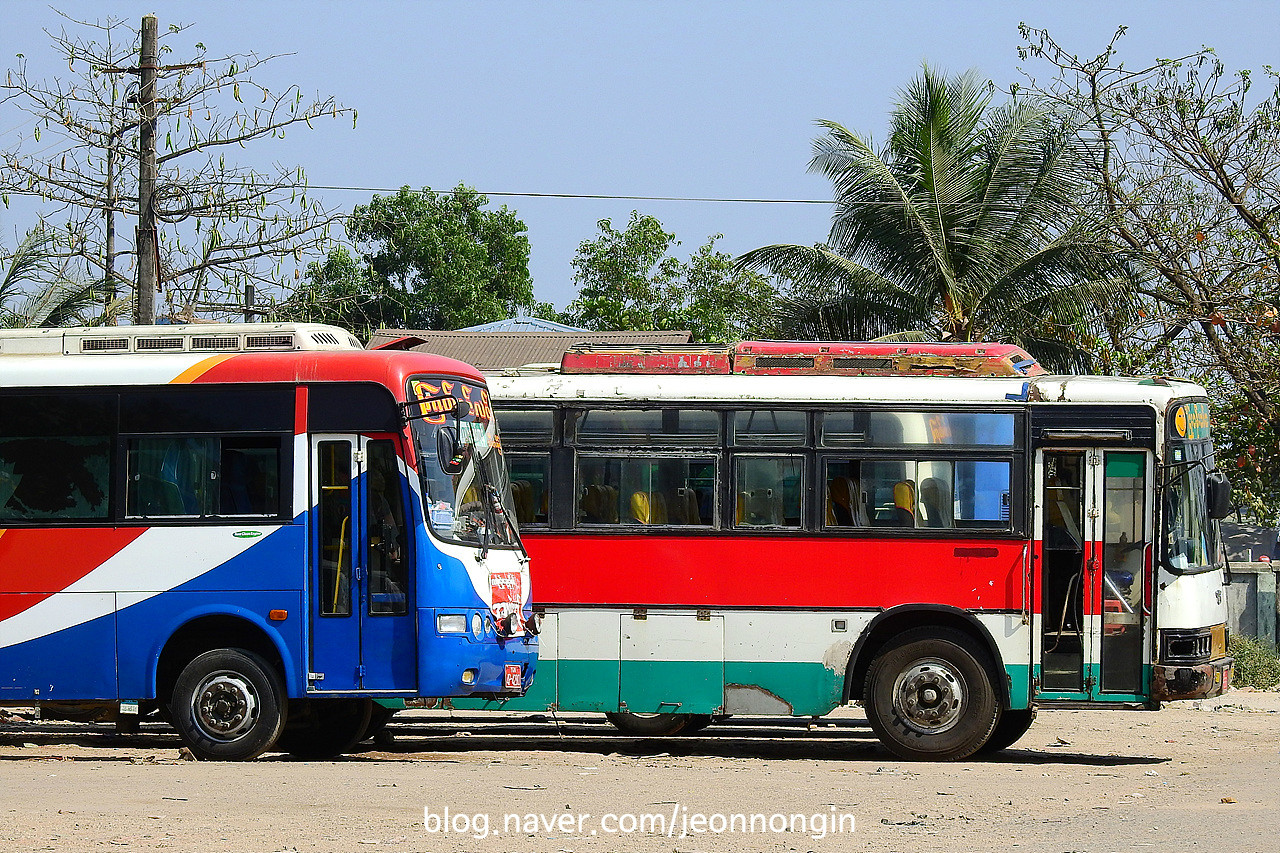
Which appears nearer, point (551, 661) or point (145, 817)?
point (145, 817)

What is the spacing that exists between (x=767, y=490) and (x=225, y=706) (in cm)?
446

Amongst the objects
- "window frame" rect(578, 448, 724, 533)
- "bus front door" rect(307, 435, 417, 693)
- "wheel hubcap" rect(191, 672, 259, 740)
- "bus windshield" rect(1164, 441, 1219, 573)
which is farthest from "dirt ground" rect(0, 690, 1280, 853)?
"window frame" rect(578, 448, 724, 533)

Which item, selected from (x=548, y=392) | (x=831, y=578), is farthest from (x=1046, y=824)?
(x=548, y=392)

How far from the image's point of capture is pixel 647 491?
12.7 meters

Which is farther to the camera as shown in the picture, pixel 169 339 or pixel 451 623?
pixel 169 339

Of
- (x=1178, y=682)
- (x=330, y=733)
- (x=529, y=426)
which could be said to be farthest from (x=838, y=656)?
(x=330, y=733)

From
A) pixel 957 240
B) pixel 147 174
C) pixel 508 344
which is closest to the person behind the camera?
pixel 147 174

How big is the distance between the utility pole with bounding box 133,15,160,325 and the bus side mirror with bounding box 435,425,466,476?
860 centimetres

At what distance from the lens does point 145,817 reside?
8.59 metres

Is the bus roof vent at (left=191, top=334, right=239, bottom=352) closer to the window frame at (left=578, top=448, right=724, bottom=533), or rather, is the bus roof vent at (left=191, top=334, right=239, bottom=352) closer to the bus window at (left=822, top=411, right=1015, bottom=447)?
the window frame at (left=578, top=448, right=724, bottom=533)

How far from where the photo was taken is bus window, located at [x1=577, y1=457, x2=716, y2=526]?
12.6m

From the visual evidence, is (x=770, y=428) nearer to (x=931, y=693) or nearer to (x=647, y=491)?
(x=647, y=491)

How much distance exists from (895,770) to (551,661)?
2.84 metres

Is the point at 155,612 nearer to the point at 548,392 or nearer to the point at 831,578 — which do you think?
the point at 548,392
